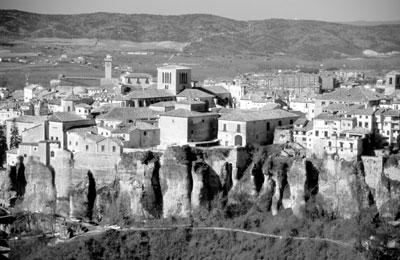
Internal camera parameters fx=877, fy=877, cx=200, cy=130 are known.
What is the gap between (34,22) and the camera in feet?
318

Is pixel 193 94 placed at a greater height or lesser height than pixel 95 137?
greater

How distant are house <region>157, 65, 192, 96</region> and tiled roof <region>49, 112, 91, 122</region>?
577 cm

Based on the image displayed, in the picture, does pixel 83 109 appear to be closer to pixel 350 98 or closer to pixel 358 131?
pixel 350 98

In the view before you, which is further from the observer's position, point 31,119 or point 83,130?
point 31,119

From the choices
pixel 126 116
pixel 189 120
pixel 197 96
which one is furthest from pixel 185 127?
pixel 197 96

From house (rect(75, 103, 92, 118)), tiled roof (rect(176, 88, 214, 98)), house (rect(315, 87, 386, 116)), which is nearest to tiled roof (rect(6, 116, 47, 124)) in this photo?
house (rect(75, 103, 92, 118))

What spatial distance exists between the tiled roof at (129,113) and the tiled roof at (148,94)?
2.46 meters

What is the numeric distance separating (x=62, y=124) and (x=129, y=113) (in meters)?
2.95

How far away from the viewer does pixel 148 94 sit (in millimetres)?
41156

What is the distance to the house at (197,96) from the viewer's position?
40.4 metres

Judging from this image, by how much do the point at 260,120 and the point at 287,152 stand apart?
7.07 ft

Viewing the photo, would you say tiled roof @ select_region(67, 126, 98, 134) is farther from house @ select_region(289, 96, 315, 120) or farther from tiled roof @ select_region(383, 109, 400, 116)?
tiled roof @ select_region(383, 109, 400, 116)

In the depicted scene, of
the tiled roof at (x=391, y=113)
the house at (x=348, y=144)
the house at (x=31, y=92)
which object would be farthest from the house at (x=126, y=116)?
the house at (x=31, y=92)

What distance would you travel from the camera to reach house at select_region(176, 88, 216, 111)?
40.4m
